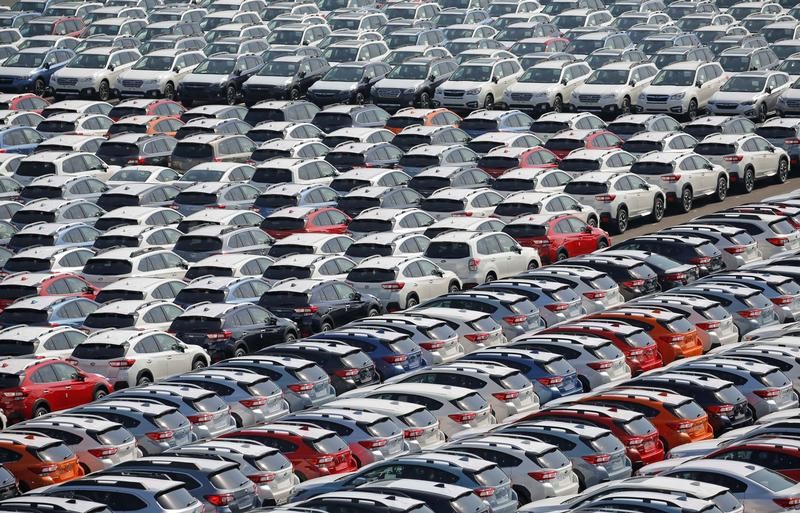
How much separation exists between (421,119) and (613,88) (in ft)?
19.9

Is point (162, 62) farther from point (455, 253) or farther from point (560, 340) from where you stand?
point (560, 340)

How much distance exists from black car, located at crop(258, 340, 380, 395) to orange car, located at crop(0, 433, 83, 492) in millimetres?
5701

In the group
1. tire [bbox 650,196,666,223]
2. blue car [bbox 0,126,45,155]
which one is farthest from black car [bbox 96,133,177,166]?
tire [bbox 650,196,666,223]

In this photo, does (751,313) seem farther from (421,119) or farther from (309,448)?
(421,119)

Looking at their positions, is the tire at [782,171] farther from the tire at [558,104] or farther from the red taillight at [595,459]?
the red taillight at [595,459]

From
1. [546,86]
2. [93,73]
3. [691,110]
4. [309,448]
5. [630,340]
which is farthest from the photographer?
[93,73]

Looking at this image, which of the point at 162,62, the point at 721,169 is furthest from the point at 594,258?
the point at 162,62

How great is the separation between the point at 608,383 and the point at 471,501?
27.5 ft

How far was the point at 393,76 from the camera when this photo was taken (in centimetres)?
5700

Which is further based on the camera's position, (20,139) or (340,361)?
(20,139)

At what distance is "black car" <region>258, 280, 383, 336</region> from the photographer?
115 feet

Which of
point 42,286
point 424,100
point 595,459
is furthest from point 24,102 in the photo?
point 595,459

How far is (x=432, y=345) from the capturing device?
3203 cm

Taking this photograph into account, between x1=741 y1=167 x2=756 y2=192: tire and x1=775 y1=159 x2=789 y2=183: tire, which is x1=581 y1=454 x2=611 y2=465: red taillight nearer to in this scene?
x1=741 y1=167 x2=756 y2=192: tire
